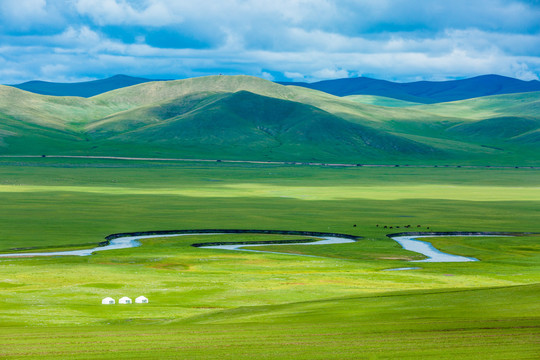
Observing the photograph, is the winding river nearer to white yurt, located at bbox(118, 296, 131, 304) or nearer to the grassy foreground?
the grassy foreground

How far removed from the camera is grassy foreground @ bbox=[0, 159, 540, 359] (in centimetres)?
3038

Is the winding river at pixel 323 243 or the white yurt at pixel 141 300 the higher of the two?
the white yurt at pixel 141 300

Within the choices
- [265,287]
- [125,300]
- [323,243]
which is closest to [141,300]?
[125,300]

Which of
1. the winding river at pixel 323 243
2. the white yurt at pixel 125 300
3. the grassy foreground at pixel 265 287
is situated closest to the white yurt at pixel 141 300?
the white yurt at pixel 125 300

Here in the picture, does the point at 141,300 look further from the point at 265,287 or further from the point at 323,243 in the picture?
the point at 323,243

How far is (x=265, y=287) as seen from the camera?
181ft

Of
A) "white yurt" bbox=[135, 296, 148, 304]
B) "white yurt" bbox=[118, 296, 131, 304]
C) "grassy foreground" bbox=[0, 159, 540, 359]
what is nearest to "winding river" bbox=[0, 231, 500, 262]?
"grassy foreground" bbox=[0, 159, 540, 359]

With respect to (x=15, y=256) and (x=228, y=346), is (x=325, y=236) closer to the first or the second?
(x=15, y=256)

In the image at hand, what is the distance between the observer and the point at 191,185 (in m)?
196

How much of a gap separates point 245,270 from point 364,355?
40337 mm

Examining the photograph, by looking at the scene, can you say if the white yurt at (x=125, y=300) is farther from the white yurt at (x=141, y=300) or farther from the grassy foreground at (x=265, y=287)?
the grassy foreground at (x=265, y=287)

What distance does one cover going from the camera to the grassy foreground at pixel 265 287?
30.4m

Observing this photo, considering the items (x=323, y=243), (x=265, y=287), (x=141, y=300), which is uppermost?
(x=141, y=300)

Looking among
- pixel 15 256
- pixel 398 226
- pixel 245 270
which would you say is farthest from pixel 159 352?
pixel 398 226
